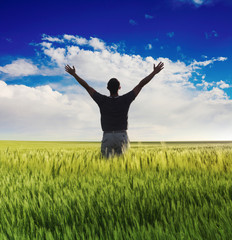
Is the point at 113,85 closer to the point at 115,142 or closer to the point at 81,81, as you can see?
the point at 81,81

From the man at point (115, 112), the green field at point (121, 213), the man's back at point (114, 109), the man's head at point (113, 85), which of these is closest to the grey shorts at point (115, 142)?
the man at point (115, 112)

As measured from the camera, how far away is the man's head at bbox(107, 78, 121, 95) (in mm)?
5234

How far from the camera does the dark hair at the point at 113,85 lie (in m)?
5.23

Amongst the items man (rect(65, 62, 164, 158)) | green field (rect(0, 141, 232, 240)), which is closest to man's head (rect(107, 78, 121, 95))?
man (rect(65, 62, 164, 158))

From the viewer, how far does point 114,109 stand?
17.1ft

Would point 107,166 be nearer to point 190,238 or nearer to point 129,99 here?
point 129,99

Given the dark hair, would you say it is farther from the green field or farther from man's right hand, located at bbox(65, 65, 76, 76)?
the green field

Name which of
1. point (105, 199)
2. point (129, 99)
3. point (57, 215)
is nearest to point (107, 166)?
point (129, 99)

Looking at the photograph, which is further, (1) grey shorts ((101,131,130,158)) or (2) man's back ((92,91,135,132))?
(1) grey shorts ((101,131,130,158))

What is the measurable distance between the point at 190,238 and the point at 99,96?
3.93 meters

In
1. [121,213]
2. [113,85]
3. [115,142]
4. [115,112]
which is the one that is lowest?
[121,213]

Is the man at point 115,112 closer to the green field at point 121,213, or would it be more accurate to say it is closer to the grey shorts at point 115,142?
the grey shorts at point 115,142

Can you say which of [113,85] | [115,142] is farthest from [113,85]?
[115,142]

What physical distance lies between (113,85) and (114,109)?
0.50 m
